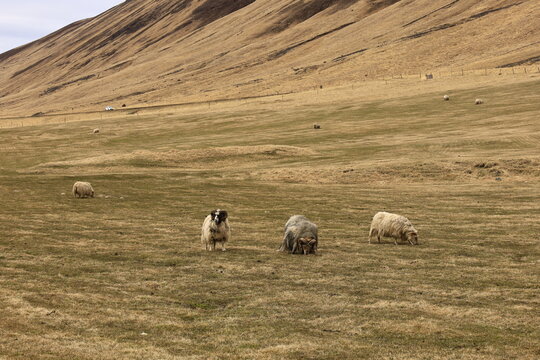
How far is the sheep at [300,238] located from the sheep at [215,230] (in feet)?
6.78

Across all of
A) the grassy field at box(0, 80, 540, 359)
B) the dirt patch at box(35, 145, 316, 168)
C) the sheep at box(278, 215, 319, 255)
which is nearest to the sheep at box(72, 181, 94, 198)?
the grassy field at box(0, 80, 540, 359)

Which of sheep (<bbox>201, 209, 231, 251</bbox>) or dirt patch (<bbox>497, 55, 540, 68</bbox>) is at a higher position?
dirt patch (<bbox>497, 55, 540, 68</bbox>)

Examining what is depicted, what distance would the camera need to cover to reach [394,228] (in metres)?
26.1

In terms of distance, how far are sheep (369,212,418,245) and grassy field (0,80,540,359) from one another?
43cm

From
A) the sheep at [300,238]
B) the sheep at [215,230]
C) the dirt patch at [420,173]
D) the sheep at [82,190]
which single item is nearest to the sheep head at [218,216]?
the sheep at [215,230]

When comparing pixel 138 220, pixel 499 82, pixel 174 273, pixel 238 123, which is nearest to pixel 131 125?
pixel 238 123

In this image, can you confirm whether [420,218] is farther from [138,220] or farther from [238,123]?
[238,123]

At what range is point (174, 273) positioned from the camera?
19922 mm

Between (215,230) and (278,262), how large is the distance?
9.80 feet

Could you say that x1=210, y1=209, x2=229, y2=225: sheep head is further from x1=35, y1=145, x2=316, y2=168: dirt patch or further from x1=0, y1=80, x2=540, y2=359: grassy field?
x1=35, y1=145, x2=316, y2=168: dirt patch

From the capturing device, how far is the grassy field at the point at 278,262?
537 inches

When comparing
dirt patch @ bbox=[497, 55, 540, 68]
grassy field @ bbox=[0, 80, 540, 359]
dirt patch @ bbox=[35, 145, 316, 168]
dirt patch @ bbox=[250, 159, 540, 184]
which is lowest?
grassy field @ bbox=[0, 80, 540, 359]

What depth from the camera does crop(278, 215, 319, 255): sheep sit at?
76.4ft

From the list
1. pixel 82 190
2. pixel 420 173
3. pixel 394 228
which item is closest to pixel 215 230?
pixel 394 228
